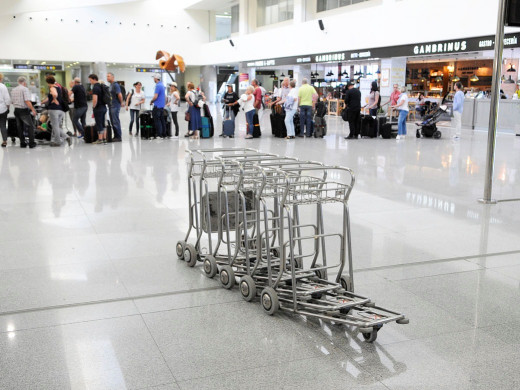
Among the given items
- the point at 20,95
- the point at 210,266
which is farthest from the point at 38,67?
the point at 210,266

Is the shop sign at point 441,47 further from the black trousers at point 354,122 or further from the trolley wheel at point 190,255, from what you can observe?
the trolley wheel at point 190,255

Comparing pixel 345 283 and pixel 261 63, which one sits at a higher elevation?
pixel 261 63

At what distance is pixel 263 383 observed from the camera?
304cm

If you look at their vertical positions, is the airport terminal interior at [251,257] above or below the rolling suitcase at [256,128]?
below

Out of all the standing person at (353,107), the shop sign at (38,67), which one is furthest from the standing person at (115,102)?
the shop sign at (38,67)

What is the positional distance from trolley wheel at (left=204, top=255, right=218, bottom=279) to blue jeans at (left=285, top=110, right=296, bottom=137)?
12723 mm

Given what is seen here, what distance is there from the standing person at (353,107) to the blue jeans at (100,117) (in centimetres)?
705

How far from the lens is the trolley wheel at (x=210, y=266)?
4.72m

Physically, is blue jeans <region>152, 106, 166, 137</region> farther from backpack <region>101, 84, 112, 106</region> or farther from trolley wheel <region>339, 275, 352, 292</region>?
trolley wheel <region>339, 275, 352, 292</region>

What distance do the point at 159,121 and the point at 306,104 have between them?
4.36 meters

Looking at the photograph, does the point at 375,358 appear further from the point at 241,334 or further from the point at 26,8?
the point at 26,8

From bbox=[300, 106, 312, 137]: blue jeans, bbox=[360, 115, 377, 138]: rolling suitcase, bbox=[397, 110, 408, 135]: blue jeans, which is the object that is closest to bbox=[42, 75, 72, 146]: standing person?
bbox=[300, 106, 312, 137]: blue jeans

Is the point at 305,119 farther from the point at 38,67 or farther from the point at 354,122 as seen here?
the point at 38,67

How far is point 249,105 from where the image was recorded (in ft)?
56.1
